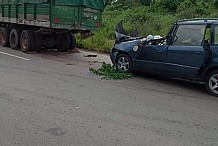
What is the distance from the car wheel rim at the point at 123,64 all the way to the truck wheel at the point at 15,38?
6936 millimetres

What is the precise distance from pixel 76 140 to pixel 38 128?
27.9 inches

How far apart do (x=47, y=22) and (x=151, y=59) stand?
559cm

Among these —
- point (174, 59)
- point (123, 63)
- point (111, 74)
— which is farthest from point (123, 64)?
point (174, 59)

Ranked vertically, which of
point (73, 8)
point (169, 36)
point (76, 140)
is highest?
point (73, 8)

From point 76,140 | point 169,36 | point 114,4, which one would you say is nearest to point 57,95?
point 76,140

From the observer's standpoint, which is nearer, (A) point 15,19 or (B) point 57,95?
(B) point 57,95

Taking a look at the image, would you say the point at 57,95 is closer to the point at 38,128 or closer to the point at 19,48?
the point at 38,128

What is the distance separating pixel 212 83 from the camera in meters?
7.70

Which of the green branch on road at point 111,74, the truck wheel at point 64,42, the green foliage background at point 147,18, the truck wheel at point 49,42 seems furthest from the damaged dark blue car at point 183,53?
the green foliage background at point 147,18

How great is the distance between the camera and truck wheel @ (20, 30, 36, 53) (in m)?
14.3

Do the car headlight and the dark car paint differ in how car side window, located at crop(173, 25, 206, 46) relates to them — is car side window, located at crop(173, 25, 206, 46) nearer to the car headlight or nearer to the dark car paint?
the dark car paint

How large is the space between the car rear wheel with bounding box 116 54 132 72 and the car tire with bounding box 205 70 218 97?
2463 mm

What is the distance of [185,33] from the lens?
820 cm

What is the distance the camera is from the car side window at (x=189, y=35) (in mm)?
7879
